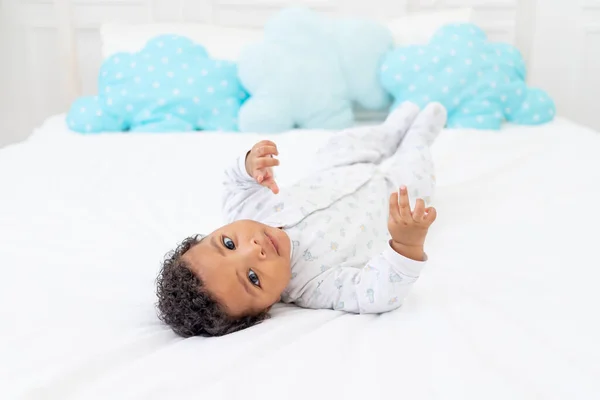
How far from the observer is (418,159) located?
143 centimetres

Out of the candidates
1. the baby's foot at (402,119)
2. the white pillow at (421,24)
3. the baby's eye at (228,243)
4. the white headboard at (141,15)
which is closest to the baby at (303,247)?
the baby's eye at (228,243)

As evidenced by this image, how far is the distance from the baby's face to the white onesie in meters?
0.09

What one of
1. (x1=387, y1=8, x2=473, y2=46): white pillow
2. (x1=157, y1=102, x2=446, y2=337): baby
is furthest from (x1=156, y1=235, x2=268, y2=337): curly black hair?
(x1=387, y1=8, x2=473, y2=46): white pillow

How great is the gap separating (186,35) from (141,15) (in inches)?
15.9

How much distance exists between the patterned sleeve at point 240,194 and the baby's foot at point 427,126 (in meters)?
0.52

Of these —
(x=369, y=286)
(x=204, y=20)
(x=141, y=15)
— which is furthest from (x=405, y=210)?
(x=141, y=15)

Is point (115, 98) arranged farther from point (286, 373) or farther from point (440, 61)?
point (286, 373)

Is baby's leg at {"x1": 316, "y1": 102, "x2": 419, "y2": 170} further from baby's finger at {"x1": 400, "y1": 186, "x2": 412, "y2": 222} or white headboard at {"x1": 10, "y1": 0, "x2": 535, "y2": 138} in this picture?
white headboard at {"x1": 10, "y1": 0, "x2": 535, "y2": 138}

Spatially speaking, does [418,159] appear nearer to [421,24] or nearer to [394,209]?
[394,209]

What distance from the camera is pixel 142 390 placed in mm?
683

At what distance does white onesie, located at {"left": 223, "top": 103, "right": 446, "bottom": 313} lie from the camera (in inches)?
36.8

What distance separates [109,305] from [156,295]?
7cm

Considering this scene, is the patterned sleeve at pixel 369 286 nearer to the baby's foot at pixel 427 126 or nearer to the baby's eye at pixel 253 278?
the baby's eye at pixel 253 278

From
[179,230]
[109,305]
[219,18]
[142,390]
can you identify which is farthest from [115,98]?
[142,390]
